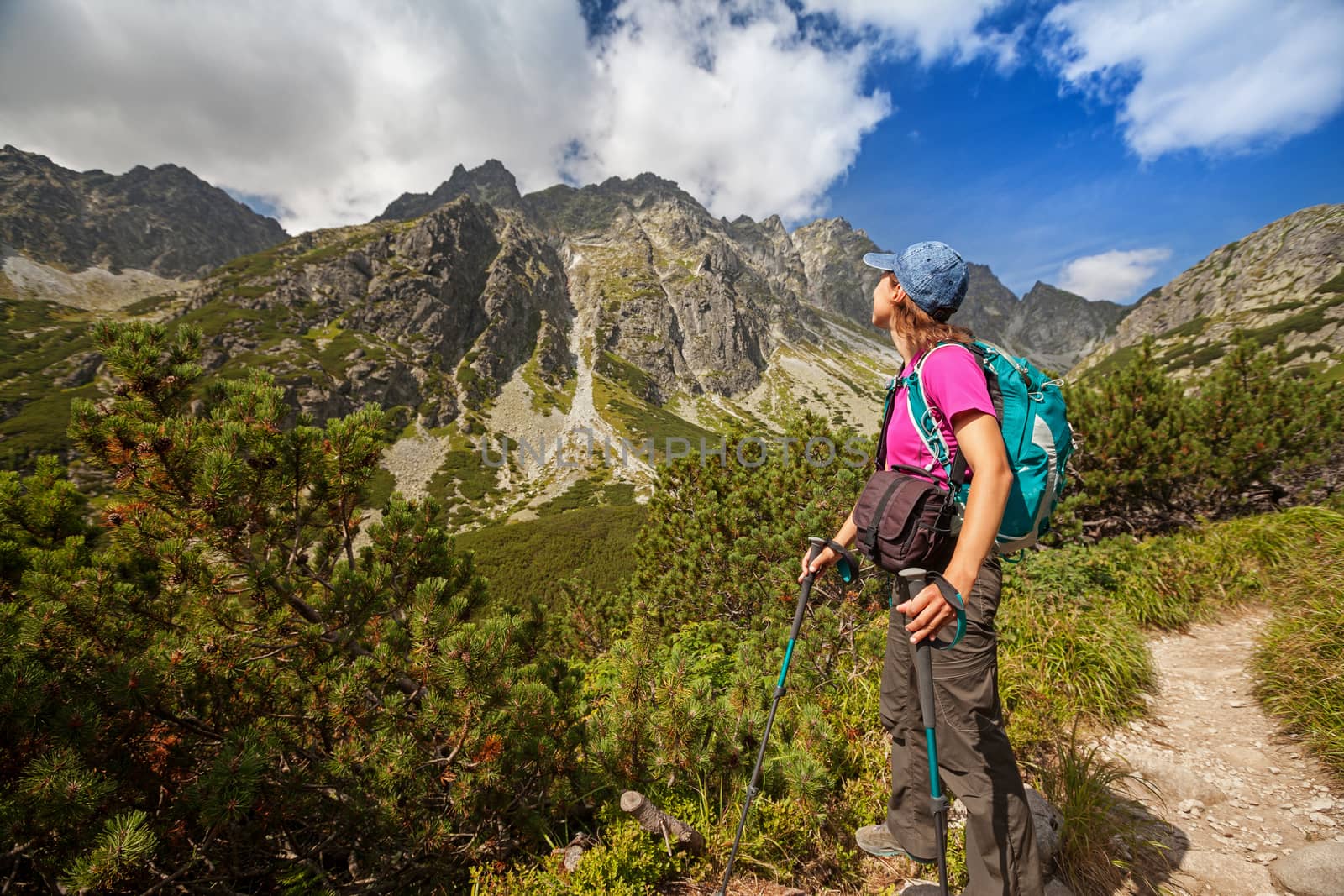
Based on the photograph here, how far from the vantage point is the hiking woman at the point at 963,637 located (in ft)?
5.91

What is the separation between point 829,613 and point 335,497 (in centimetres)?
423

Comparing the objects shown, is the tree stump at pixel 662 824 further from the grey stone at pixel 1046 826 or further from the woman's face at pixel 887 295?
the woman's face at pixel 887 295

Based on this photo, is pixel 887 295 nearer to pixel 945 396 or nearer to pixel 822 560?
pixel 945 396

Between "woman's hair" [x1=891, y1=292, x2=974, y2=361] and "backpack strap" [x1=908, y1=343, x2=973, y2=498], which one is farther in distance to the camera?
"woman's hair" [x1=891, y1=292, x2=974, y2=361]

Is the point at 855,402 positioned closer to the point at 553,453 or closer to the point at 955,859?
the point at 553,453

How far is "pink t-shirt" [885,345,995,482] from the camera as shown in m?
1.91

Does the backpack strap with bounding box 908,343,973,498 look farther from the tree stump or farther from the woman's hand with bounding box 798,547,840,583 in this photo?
the tree stump

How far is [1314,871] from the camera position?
8.29ft

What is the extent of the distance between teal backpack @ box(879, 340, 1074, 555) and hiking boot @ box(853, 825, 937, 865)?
1.82 m

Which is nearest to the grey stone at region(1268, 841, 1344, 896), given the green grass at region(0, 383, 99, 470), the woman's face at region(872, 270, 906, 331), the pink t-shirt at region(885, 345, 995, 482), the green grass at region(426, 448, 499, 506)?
the pink t-shirt at region(885, 345, 995, 482)

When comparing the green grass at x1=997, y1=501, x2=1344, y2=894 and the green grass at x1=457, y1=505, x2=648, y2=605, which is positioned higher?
the green grass at x1=997, y1=501, x2=1344, y2=894

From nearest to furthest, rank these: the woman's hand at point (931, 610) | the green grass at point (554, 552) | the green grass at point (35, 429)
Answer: the woman's hand at point (931, 610), the green grass at point (554, 552), the green grass at point (35, 429)

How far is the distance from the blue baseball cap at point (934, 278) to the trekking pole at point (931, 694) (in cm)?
121

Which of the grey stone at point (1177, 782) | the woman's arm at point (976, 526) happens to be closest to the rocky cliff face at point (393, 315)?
the woman's arm at point (976, 526)
